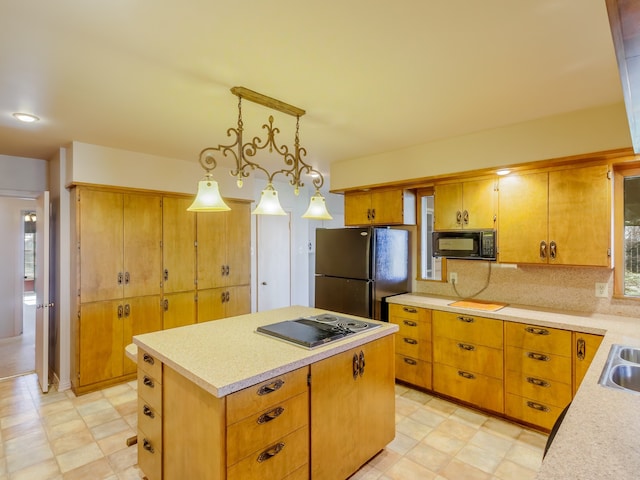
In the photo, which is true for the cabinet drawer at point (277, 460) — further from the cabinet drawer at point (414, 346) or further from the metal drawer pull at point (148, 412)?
the cabinet drawer at point (414, 346)

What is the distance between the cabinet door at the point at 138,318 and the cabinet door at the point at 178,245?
0.72ft

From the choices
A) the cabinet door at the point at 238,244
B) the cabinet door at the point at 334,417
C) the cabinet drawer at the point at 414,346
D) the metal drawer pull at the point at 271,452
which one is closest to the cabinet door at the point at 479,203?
the cabinet drawer at the point at 414,346

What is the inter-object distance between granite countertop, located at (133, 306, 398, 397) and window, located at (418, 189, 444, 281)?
165 centimetres

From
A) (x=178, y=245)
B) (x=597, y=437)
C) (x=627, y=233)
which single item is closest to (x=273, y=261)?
(x=178, y=245)

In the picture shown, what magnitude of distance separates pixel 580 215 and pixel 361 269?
6.10ft

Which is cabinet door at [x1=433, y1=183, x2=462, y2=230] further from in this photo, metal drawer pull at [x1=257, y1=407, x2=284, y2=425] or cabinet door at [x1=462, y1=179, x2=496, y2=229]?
metal drawer pull at [x1=257, y1=407, x2=284, y2=425]

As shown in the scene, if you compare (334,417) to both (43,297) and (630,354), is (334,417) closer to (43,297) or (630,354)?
(630,354)

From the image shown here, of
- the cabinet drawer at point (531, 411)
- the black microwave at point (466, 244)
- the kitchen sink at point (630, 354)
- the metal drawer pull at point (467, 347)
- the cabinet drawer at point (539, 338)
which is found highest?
the black microwave at point (466, 244)

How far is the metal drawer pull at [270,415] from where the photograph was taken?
1563mm

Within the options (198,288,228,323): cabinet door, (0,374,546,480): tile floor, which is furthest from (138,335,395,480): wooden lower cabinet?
(198,288,228,323): cabinet door

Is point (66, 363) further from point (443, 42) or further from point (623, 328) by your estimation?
point (623, 328)

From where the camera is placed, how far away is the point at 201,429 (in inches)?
60.4

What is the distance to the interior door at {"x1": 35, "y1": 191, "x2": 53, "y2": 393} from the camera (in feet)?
10.9

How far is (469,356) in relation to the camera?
2.94 metres
